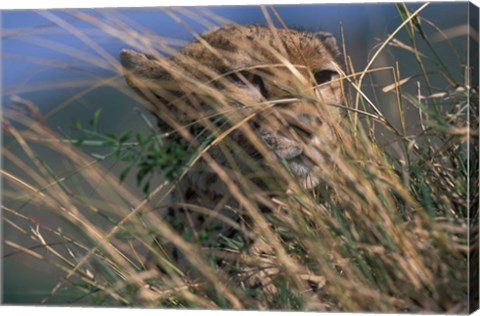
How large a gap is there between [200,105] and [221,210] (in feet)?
1.07

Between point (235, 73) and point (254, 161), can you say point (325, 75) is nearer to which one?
point (235, 73)

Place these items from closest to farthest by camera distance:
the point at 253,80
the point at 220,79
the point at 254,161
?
1. the point at 254,161
2. the point at 220,79
3. the point at 253,80

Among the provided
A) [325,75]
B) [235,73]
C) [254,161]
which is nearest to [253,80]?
[235,73]

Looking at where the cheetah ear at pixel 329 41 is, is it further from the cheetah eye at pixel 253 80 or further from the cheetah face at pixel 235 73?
the cheetah eye at pixel 253 80

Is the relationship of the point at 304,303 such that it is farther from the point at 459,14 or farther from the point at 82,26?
the point at 82,26

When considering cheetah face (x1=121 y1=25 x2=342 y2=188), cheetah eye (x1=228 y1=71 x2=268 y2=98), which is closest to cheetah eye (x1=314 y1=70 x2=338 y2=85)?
cheetah face (x1=121 y1=25 x2=342 y2=188)

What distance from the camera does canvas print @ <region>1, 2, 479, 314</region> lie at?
7.64 feet

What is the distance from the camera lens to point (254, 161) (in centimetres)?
295

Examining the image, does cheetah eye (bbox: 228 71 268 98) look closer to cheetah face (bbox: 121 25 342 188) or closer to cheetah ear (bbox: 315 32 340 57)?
cheetah face (bbox: 121 25 342 188)

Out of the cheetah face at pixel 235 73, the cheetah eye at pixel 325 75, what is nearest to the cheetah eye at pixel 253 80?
the cheetah face at pixel 235 73

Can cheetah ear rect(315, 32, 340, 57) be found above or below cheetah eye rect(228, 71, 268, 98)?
above

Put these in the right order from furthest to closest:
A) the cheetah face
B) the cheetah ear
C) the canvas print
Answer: the cheetah ear < the cheetah face < the canvas print

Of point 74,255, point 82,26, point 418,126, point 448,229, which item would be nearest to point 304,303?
point 448,229

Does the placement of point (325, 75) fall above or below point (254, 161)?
above
